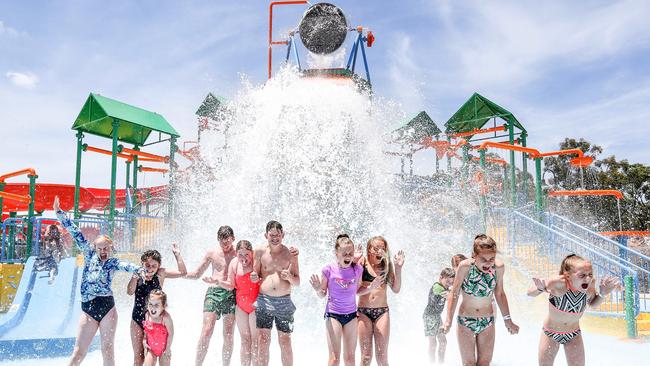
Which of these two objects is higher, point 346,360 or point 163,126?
point 163,126

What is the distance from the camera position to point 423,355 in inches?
249

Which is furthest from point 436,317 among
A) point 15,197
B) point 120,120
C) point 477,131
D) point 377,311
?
point 477,131

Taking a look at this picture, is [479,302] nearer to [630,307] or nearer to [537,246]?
[630,307]

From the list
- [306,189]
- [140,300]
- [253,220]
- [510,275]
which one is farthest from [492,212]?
[140,300]

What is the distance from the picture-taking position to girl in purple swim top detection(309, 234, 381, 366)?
4.23 meters

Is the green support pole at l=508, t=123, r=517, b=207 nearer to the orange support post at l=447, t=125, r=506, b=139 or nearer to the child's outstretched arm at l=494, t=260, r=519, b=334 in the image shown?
the orange support post at l=447, t=125, r=506, b=139

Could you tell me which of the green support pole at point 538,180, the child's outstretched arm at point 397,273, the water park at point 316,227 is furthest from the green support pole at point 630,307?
the child's outstretched arm at point 397,273

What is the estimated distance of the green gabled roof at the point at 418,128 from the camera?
22.8 meters

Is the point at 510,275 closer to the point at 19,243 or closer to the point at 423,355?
the point at 423,355

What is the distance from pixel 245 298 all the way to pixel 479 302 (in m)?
2.04

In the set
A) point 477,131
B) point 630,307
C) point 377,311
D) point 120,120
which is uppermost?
point 477,131

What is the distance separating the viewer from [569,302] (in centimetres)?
412

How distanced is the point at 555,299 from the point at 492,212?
23.0 feet

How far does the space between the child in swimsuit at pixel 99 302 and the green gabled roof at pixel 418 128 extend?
61.8 ft
